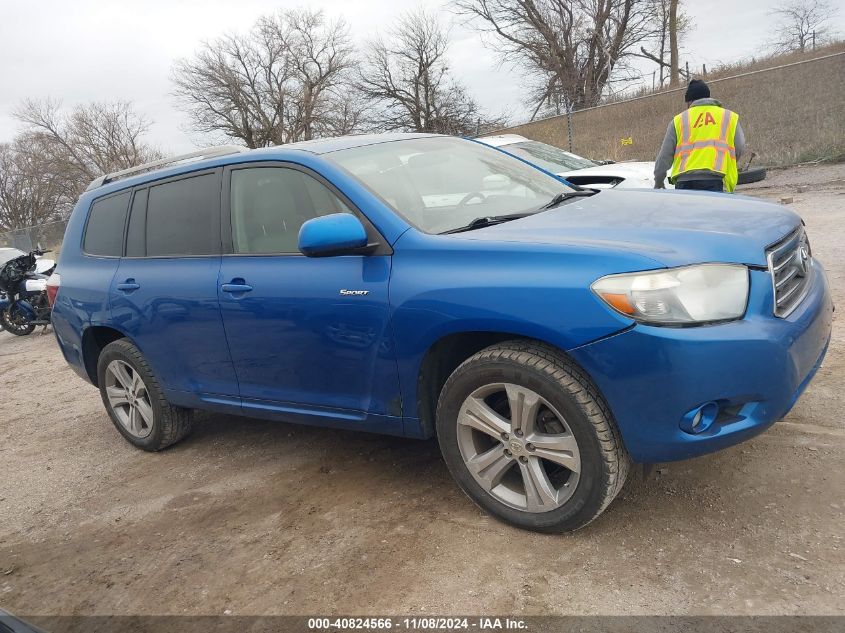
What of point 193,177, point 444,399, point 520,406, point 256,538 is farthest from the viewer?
point 193,177

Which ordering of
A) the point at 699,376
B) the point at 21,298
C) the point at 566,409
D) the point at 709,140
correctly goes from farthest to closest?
the point at 21,298, the point at 709,140, the point at 566,409, the point at 699,376

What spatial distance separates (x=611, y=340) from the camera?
8.11 ft

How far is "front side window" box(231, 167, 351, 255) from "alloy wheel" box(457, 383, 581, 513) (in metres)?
1.17

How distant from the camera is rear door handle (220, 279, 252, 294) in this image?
11.8 ft

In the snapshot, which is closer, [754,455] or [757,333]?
[757,333]

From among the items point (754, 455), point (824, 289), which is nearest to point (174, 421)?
point (754, 455)

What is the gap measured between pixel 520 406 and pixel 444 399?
35cm

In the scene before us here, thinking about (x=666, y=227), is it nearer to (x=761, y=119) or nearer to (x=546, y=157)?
(x=546, y=157)

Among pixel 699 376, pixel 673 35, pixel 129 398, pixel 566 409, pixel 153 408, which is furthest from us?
pixel 673 35

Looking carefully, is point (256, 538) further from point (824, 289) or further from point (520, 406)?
point (824, 289)

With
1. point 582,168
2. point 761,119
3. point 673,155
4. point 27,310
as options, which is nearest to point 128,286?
point 673,155

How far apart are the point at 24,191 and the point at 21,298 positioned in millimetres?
48707

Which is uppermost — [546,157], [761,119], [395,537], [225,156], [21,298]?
[761,119]

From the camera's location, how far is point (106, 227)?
4746mm
